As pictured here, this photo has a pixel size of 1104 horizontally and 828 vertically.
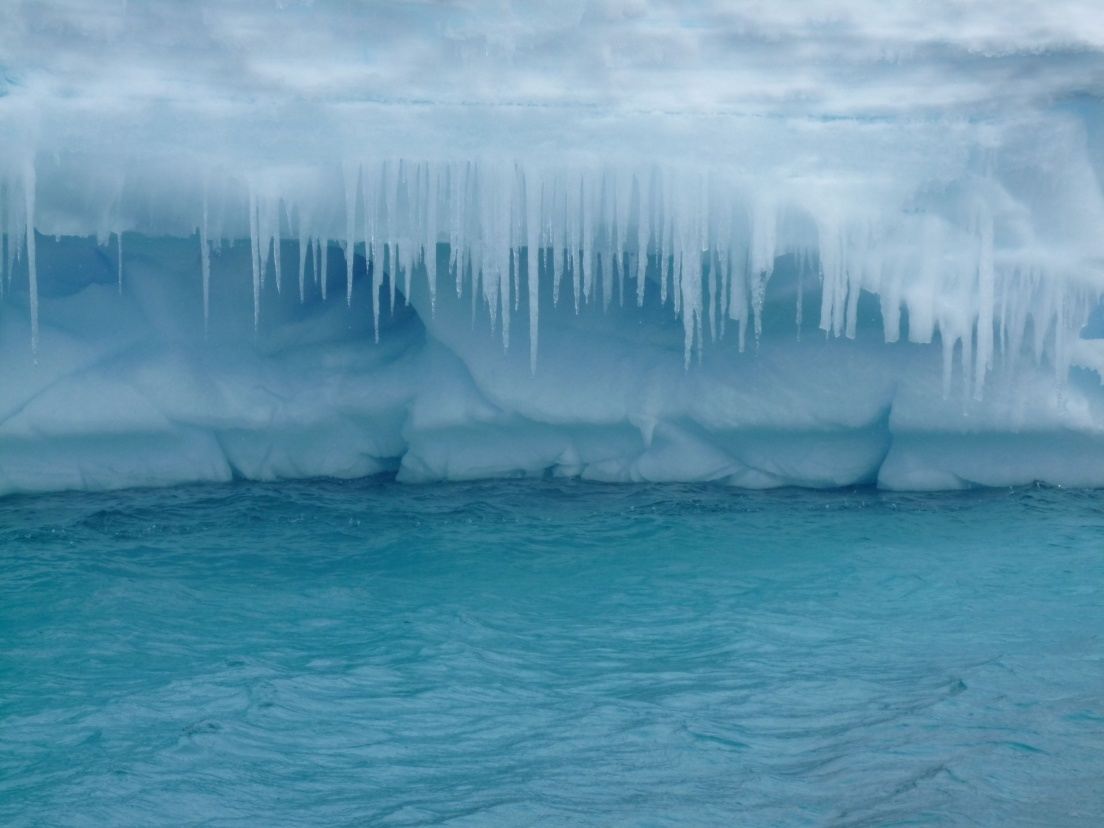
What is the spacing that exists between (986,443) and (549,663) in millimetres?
4544

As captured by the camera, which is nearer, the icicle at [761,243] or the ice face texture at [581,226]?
the ice face texture at [581,226]

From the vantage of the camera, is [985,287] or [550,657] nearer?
[550,657]

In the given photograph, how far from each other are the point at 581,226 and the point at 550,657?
317 centimetres

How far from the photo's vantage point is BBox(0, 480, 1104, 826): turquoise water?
4.66 m

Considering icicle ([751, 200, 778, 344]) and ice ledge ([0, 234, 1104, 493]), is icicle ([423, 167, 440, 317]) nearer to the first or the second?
ice ledge ([0, 234, 1104, 493])

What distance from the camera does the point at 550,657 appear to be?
618 cm

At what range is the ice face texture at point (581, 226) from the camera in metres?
7.43

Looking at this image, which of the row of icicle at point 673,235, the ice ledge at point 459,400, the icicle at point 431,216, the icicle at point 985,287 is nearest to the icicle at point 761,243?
the row of icicle at point 673,235

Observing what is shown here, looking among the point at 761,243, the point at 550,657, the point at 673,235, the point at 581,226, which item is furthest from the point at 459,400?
the point at 550,657

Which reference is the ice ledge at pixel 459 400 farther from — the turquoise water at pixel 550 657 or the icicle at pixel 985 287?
the icicle at pixel 985 287

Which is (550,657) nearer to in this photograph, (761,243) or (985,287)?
(761,243)

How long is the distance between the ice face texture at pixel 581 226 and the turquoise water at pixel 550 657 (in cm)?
58

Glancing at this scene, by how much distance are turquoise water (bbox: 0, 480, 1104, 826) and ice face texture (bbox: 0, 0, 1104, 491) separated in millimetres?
583

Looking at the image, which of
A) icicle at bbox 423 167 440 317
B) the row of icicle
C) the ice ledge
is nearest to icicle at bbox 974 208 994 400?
the row of icicle
